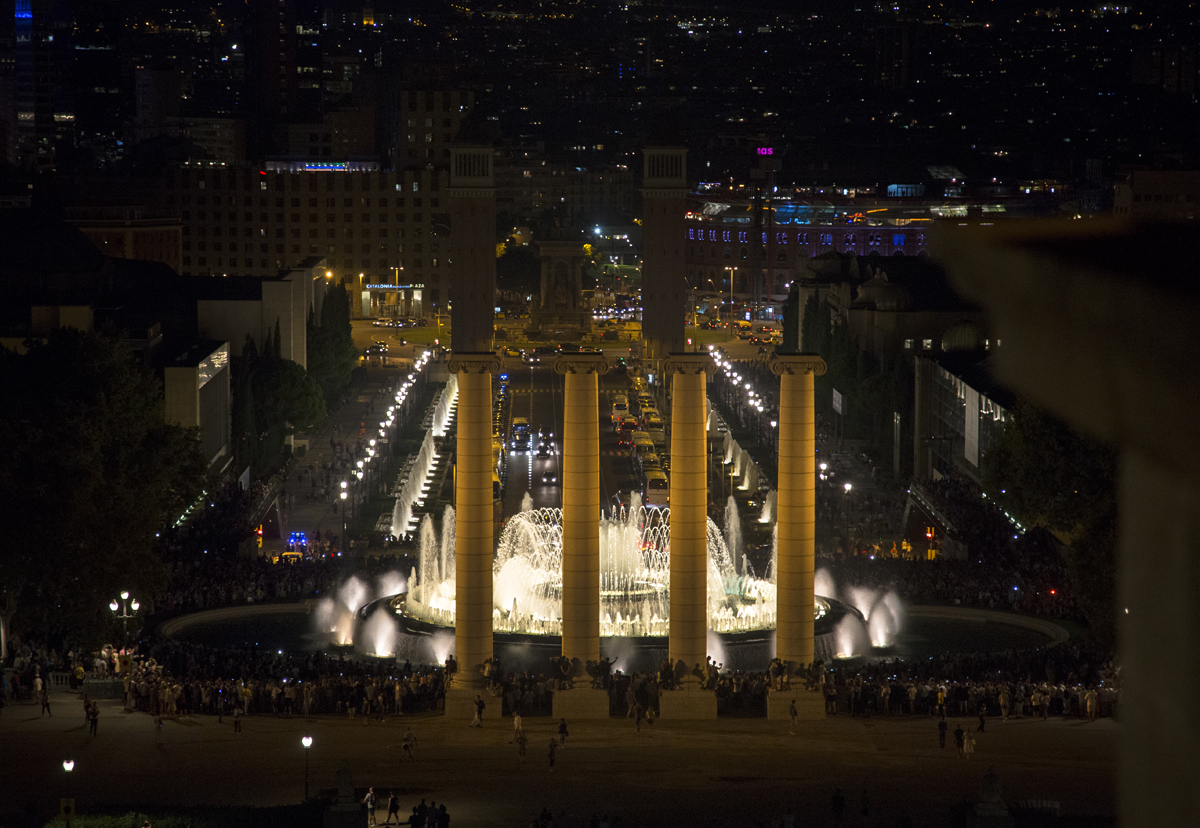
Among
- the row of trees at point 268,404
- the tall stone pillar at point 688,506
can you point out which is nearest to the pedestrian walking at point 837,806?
the tall stone pillar at point 688,506

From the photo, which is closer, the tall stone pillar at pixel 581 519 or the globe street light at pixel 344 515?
the tall stone pillar at pixel 581 519

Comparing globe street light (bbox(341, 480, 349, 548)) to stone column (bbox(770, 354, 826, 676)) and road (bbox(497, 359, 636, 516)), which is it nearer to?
road (bbox(497, 359, 636, 516))

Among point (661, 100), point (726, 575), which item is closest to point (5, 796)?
point (726, 575)

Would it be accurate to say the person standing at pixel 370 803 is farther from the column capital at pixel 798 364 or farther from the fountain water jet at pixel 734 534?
the fountain water jet at pixel 734 534

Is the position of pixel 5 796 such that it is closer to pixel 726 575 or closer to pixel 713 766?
pixel 713 766

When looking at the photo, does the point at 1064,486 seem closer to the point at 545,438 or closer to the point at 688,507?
the point at 688,507

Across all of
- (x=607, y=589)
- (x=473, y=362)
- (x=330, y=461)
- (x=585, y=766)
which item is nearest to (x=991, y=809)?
(x=585, y=766)
